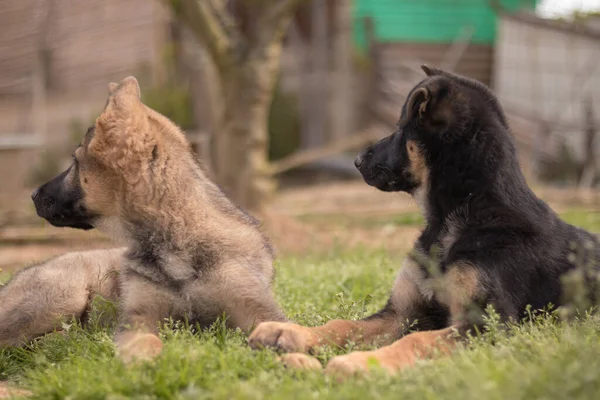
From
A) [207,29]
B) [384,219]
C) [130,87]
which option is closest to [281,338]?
[130,87]

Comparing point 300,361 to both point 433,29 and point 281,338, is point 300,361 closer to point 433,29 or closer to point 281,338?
point 281,338

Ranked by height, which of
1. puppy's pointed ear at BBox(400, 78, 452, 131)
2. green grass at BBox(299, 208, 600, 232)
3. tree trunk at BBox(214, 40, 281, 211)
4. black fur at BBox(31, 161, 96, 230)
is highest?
puppy's pointed ear at BBox(400, 78, 452, 131)

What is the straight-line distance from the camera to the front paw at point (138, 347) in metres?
3.84

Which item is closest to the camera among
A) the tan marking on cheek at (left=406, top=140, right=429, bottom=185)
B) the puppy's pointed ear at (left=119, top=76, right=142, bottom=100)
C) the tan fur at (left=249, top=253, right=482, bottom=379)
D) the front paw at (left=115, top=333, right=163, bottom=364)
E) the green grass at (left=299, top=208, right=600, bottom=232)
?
the tan fur at (left=249, top=253, right=482, bottom=379)

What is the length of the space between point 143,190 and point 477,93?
2.00 m

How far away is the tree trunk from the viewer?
9.91 meters

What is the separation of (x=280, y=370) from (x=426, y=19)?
16279mm

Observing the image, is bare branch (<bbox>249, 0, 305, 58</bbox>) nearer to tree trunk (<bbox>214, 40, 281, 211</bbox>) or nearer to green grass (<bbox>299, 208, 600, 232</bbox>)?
tree trunk (<bbox>214, 40, 281, 211</bbox>)

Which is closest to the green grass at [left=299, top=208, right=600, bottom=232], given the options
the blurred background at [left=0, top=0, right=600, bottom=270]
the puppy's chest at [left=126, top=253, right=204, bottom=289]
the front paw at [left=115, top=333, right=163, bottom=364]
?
the blurred background at [left=0, top=0, right=600, bottom=270]

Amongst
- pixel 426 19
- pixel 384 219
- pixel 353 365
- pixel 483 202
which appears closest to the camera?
pixel 353 365

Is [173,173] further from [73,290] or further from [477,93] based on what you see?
[477,93]

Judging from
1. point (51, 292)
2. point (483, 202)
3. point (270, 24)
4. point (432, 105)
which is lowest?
point (51, 292)

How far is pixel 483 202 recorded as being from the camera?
4.20 meters

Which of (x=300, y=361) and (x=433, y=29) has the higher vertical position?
(x=300, y=361)
